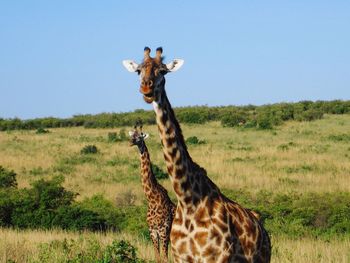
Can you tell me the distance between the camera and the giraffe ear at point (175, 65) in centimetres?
476

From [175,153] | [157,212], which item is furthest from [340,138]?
[175,153]

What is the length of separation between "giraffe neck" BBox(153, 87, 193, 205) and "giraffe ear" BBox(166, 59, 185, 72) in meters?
0.30

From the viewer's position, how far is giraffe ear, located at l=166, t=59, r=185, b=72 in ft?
15.6

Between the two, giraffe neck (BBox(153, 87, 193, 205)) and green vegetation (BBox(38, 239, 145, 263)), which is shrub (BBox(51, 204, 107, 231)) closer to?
green vegetation (BBox(38, 239, 145, 263))

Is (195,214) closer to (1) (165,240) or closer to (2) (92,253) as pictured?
(2) (92,253)

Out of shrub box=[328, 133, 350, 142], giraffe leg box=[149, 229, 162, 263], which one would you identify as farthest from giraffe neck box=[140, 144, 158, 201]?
shrub box=[328, 133, 350, 142]

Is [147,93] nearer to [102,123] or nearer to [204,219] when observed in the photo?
[204,219]

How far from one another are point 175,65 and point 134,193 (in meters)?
15.6

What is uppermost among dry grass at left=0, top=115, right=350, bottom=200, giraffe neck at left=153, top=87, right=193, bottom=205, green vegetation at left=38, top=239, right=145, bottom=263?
giraffe neck at left=153, top=87, right=193, bottom=205

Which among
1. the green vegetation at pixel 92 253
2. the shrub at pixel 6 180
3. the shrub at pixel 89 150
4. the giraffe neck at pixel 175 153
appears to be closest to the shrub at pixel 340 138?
the shrub at pixel 89 150

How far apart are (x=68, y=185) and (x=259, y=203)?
297 inches

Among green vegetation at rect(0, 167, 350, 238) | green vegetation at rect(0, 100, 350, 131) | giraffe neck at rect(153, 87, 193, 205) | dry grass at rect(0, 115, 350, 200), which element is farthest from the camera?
green vegetation at rect(0, 100, 350, 131)

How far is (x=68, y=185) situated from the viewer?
74.5 feet

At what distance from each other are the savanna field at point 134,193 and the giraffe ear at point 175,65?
4021mm
